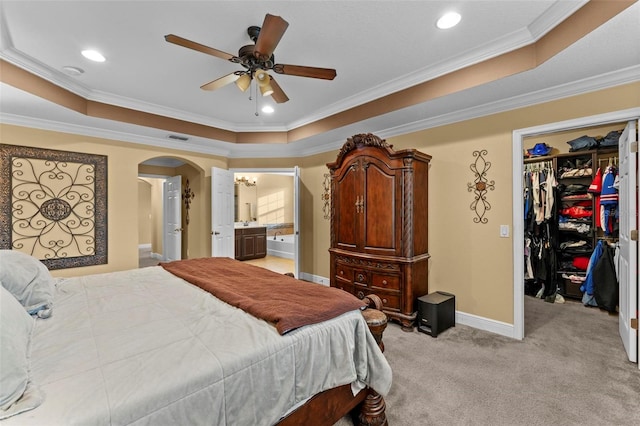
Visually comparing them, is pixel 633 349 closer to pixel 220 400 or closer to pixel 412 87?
pixel 412 87

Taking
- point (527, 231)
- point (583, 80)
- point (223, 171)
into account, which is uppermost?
point (583, 80)

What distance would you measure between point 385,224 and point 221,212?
2.99m

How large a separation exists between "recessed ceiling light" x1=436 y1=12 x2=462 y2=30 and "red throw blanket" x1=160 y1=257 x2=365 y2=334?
2.12 m

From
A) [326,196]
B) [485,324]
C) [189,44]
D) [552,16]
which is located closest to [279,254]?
[326,196]

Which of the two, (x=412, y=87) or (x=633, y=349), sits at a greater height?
(x=412, y=87)

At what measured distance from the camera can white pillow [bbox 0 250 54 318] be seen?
159cm

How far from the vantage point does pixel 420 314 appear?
3.19m

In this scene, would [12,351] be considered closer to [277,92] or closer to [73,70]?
[277,92]

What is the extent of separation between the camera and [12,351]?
3.33ft

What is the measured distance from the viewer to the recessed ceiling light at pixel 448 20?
6.90 feet

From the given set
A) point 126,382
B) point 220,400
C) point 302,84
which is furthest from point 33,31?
point 220,400

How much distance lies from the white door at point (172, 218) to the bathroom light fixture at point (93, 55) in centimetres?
354

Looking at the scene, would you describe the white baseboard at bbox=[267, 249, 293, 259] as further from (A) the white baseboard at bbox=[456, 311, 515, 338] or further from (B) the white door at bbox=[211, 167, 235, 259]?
(A) the white baseboard at bbox=[456, 311, 515, 338]

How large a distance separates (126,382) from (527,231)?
5.39 m
